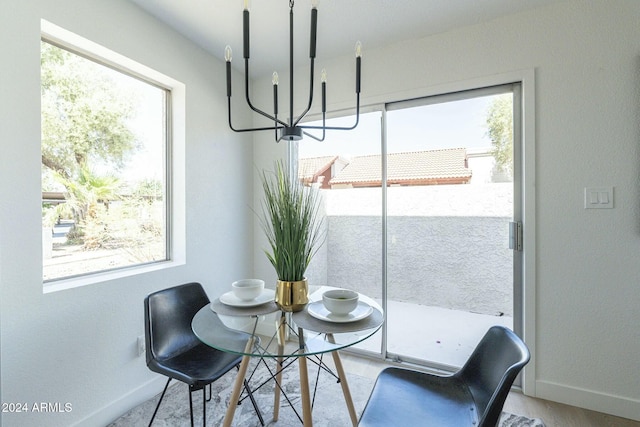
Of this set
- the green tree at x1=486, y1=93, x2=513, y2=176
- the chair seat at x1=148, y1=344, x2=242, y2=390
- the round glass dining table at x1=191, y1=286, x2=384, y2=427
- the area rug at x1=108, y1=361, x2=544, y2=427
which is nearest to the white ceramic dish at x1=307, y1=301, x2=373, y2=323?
the round glass dining table at x1=191, y1=286, x2=384, y2=427

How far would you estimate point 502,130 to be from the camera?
6.82ft

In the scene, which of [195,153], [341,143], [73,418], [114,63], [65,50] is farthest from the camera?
[341,143]

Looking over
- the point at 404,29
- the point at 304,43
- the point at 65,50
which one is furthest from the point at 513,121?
the point at 65,50

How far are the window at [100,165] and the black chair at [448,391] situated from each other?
5.66 feet

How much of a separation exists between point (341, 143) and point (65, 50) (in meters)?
1.83

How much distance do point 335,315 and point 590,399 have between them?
1.75 meters

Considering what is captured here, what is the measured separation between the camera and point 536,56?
74.0 inches

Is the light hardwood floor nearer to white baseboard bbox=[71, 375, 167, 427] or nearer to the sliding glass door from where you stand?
the sliding glass door

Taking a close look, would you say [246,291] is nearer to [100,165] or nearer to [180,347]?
[180,347]

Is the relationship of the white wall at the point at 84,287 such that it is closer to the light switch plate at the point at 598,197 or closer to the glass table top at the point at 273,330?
the glass table top at the point at 273,330

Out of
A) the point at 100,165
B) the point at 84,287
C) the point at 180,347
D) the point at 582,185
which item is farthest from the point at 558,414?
the point at 100,165

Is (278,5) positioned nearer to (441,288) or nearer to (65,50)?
(65,50)

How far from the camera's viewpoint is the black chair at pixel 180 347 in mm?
1395

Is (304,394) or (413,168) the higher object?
(413,168)
